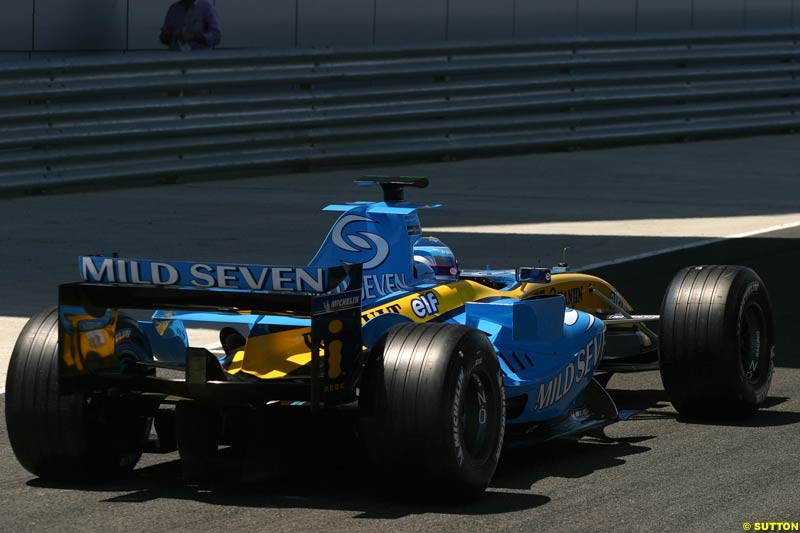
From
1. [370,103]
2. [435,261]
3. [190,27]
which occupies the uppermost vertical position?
[190,27]

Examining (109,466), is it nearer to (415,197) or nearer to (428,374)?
(428,374)

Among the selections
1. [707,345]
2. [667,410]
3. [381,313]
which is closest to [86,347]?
[381,313]

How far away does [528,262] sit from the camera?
46.4ft

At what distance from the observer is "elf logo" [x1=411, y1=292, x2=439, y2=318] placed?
768 cm

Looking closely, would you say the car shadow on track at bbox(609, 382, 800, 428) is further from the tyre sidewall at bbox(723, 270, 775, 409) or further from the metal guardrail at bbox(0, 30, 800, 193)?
the metal guardrail at bbox(0, 30, 800, 193)

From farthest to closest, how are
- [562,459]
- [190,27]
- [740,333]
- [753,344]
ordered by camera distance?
[190,27]
[753,344]
[740,333]
[562,459]

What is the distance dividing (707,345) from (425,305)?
1.52m

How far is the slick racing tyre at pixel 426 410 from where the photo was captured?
6562mm

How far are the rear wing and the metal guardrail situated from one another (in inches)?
434

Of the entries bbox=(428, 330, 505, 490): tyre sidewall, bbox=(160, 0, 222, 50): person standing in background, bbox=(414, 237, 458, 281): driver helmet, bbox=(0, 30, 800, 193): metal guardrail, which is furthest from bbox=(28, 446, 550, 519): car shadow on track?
bbox=(160, 0, 222, 50): person standing in background

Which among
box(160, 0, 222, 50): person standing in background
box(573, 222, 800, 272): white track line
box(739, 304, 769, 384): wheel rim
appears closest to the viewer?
box(739, 304, 769, 384): wheel rim

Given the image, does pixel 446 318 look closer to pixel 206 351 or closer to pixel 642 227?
pixel 206 351

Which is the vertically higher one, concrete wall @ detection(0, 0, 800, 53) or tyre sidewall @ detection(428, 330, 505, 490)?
concrete wall @ detection(0, 0, 800, 53)

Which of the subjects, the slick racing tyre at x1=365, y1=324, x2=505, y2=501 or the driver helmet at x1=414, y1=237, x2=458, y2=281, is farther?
the driver helmet at x1=414, y1=237, x2=458, y2=281
